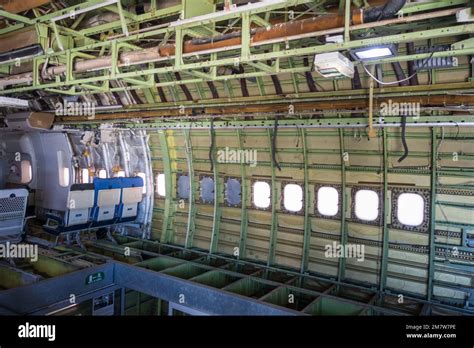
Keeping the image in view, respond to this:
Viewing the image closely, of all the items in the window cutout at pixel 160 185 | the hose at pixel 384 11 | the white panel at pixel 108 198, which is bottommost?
the white panel at pixel 108 198

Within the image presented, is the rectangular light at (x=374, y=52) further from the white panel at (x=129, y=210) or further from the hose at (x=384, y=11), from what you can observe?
the white panel at (x=129, y=210)

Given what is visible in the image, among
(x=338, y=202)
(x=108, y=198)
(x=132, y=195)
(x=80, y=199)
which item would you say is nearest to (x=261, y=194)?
(x=338, y=202)

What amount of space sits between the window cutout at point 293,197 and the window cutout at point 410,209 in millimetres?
2285

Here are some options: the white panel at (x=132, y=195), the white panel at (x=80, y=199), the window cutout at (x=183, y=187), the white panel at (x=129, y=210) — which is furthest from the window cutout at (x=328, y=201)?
the white panel at (x=80, y=199)

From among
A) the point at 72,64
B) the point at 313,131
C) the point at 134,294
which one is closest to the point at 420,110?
the point at 313,131

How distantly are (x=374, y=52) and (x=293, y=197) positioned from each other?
195 inches

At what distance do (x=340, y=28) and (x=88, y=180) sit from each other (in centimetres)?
1118

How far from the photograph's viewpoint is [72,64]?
6.91 meters

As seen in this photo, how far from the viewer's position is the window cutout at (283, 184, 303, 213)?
8.98 meters

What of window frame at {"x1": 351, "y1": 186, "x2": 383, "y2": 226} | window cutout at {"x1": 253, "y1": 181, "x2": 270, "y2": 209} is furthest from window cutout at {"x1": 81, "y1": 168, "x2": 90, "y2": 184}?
window frame at {"x1": 351, "y1": 186, "x2": 383, "y2": 226}

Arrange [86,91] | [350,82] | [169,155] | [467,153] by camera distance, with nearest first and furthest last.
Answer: [467,153] < [350,82] < [86,91] < [169,155]

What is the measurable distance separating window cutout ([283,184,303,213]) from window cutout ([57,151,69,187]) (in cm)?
852

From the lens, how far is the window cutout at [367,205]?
8.00 m

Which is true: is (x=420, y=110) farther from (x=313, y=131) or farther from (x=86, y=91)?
(x=86, y=91)
